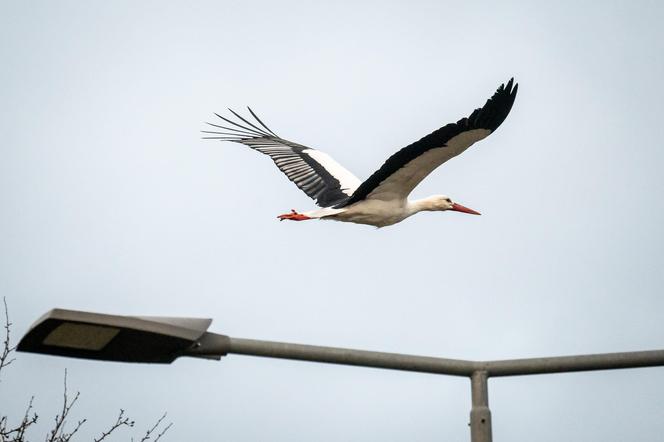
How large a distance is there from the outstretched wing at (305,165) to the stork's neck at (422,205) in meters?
0.72

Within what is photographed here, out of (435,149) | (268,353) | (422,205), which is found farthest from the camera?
(422,205)

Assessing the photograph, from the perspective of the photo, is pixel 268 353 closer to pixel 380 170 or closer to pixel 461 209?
pixel 380 170

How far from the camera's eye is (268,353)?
4496mm

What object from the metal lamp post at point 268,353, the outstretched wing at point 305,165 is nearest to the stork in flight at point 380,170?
the outstretched wing at point 305,165

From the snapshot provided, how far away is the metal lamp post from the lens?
14.1 ft

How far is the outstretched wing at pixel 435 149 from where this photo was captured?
9820 millimetres

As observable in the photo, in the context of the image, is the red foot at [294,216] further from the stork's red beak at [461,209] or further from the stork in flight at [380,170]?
the stork's red beak at [461,209]

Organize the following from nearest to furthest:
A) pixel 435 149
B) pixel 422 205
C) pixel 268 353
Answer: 1. pixel 268 353
2. pixel 435 149
3. pixel 422 205

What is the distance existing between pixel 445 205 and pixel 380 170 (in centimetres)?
248

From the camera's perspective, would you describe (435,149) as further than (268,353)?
Yes

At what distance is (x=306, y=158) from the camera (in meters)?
13.5

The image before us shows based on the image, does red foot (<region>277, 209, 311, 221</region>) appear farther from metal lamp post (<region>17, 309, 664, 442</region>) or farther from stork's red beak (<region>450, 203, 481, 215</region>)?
metal lamp post (<region>17, 309, 664, 442</region>)

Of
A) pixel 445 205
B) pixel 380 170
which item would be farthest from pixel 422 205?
pixel 380 170

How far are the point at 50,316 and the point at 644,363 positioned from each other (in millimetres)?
2478
